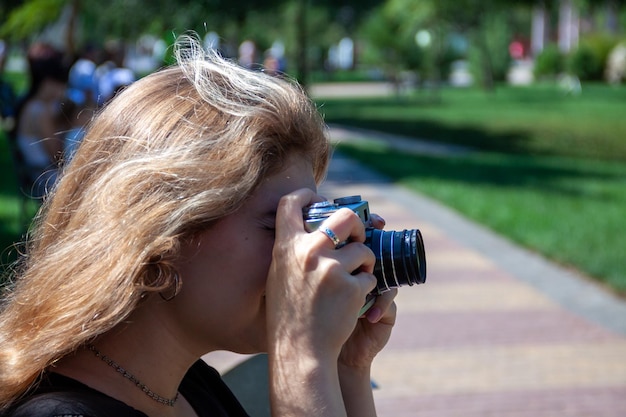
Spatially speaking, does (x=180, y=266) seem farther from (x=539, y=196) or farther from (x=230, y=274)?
(x=539, y=196)

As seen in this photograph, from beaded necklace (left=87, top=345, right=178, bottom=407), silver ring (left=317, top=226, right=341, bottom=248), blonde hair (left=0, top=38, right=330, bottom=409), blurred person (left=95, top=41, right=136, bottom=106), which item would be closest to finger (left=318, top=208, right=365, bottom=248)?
silver ring (left=317, top=226, right=341, bottom=248)

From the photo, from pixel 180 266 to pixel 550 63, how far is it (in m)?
44.7

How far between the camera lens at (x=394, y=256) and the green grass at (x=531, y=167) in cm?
536

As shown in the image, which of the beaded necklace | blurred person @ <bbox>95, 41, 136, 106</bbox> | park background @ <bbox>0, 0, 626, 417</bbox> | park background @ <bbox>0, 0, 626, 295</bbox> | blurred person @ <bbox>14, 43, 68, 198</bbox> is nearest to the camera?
the beaded necklace

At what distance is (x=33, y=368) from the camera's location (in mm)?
1314

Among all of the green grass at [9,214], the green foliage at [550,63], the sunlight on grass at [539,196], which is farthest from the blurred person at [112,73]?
the green foliage at [550,63]

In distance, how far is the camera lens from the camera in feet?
4.60

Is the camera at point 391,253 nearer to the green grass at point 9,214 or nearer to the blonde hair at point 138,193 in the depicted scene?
the blonde hair at point 138,193

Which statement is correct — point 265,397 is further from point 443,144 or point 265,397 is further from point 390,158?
point 443,144

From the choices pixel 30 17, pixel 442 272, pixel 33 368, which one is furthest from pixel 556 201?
pixel 33 368

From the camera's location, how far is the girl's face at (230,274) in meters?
1.34

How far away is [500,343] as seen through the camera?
522 cm

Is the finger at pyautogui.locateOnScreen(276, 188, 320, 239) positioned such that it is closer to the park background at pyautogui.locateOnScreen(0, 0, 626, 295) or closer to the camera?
the camera

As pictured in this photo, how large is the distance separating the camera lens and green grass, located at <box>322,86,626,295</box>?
536cm
